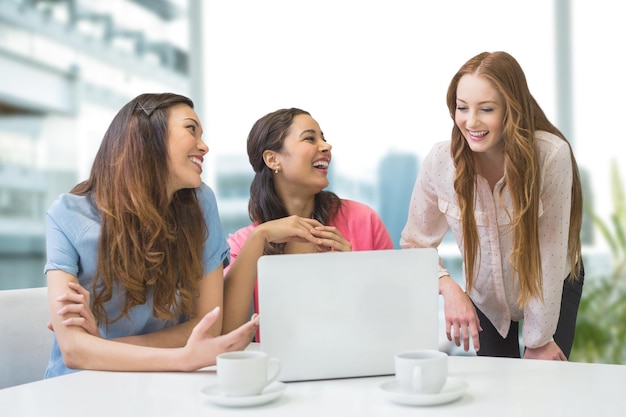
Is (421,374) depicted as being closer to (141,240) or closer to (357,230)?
(141,240)

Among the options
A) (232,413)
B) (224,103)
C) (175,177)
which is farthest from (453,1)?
(232,413)

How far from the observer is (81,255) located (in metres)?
1.70

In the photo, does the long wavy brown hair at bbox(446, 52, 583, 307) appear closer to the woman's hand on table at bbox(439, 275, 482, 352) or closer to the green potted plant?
the woman's hand on table at bbox(439, 275, 482, 352)

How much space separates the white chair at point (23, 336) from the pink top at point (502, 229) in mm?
994

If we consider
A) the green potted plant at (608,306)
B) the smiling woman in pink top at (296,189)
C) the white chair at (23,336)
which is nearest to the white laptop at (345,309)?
the white chair at (23,336)

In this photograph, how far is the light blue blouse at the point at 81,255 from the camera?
5.46ft

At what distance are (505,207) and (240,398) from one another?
1.05 meters

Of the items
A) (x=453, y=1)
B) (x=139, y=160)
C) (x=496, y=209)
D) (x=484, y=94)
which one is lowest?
(x=496, y=209)

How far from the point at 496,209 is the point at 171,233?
854mm

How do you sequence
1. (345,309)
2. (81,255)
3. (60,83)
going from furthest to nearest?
(60,83), (81,255), (345,309)

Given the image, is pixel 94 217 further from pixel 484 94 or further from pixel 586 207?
pixel 586 207

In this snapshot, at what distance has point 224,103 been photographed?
4082 mm

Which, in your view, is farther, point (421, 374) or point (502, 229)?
point (502, 229)

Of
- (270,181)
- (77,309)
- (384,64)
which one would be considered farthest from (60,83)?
(77,309)
